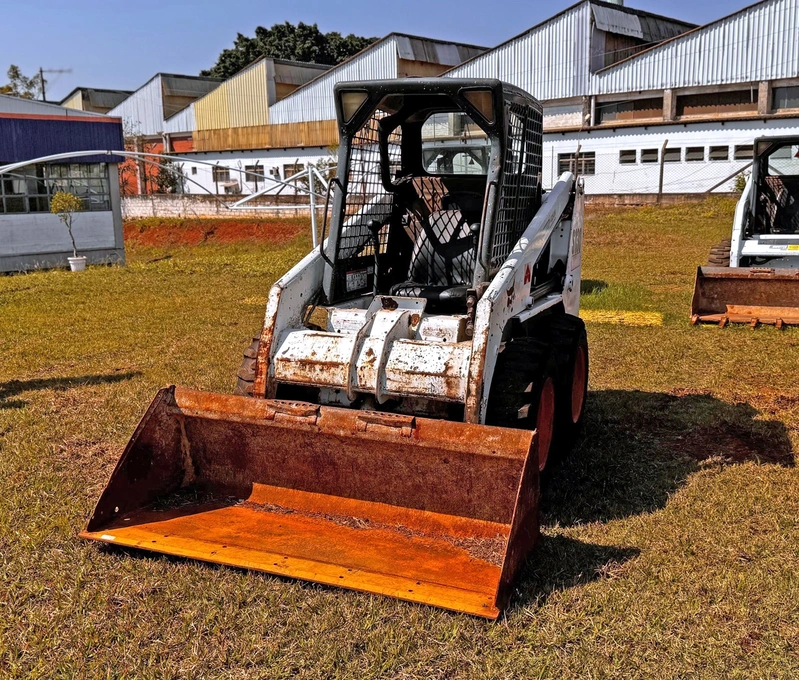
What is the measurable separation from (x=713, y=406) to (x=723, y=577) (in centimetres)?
331

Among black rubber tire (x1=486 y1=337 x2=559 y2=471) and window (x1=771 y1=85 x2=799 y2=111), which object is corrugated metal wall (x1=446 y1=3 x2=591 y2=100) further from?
black rubber tire (x1=486 y1=337 x2=559 y2=471)

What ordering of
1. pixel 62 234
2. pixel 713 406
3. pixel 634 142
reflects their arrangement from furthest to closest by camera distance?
pixel 634 142, pixel 62 234, pixel 713 406

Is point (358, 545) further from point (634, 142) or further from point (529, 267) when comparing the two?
point (634, 142)

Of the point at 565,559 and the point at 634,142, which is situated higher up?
the point at 634,142

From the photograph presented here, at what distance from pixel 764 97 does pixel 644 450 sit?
1114 inches

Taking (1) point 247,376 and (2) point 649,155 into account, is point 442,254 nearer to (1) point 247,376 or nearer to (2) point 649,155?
(1) point 247,376

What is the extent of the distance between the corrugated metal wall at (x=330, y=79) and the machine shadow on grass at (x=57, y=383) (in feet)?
109

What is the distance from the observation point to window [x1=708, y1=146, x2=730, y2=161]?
30297mm

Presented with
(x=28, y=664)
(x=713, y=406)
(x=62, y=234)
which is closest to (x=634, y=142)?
(x=62, y=234)

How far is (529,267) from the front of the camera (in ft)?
18.6

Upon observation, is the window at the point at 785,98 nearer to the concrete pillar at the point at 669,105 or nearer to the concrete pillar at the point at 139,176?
the concrete pillar at the point at 669,105

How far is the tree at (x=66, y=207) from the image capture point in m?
22.8

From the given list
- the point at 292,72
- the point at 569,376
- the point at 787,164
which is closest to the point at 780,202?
the point at 787,164

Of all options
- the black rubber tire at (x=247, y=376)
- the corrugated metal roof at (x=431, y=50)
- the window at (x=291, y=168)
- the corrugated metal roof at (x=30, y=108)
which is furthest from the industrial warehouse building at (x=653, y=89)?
the black rubber tire at (x=247, y=376)
